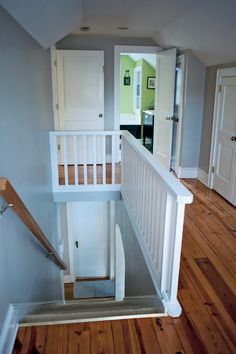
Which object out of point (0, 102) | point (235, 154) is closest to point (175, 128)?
point (235, 154)

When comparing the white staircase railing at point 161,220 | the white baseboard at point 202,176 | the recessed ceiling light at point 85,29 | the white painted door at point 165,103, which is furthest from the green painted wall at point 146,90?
the white staircase railing at point 161,220

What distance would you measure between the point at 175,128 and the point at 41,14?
3277mm

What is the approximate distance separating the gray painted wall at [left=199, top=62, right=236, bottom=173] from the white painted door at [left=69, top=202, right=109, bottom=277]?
205 cm

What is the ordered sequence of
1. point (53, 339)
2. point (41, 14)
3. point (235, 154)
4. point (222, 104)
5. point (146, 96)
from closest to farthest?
point (53, 339) < point (41, 14) < point (235, 154) < point (222, 104) < point (146, 96)

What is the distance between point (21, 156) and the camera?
7.28ft

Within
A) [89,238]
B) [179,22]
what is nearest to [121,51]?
[179,22]

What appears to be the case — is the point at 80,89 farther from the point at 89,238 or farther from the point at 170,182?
the point at 170,182

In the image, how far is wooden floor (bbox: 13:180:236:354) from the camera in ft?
5.40

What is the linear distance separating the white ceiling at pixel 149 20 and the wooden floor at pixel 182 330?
1903 millimetres

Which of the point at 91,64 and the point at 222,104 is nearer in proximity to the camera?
the point at 222,104

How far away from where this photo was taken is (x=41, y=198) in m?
3.13

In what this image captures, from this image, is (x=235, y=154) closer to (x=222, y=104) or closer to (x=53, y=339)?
(x=222, y=104)

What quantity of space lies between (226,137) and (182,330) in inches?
114

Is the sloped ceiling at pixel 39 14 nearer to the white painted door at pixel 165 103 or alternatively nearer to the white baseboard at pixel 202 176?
the white painted door at pixel 165 103
